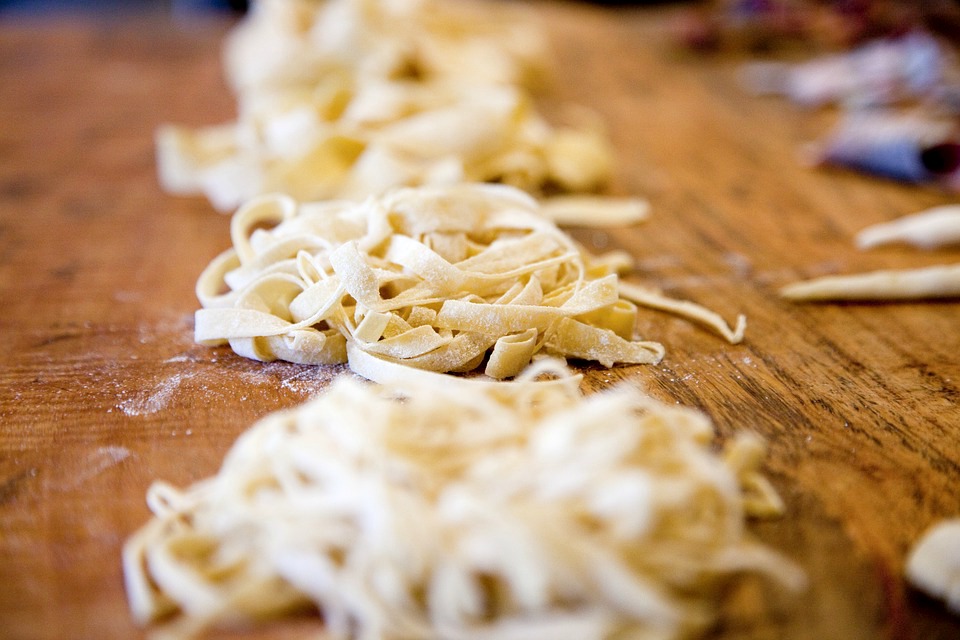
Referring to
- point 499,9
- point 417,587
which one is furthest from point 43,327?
point 499,9

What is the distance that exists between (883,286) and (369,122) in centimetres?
118

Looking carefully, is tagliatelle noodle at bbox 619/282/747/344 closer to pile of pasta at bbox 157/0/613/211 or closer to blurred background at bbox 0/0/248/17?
pile of pasta at bbox 157/0/613/211

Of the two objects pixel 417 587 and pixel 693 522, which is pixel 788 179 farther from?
pixel 417 587

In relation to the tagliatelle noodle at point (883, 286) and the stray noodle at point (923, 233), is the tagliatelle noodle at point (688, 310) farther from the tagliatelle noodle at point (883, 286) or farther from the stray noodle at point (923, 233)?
the stray noodle at point (923, 233)

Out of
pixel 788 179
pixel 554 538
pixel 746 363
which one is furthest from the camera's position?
pixel 788 179

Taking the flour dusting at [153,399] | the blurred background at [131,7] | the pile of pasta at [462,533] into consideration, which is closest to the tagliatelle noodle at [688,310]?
the pile of pasta at [462,533]

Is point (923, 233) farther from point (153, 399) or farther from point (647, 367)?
point (153, 399)

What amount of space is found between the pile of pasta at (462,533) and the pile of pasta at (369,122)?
1003mm

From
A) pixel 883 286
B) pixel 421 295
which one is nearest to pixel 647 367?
pixel 421 295

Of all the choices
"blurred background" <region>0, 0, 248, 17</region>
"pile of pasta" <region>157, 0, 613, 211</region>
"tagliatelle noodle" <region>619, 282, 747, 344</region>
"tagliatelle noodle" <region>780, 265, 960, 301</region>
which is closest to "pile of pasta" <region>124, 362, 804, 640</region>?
"tagliatelle noodle" <region>619, 282, 747, 344</region>

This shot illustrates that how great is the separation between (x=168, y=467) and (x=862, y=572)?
841mm

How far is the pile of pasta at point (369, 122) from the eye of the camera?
6.34 feet

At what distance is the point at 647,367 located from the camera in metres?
1.36

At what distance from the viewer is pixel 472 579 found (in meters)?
0.83
